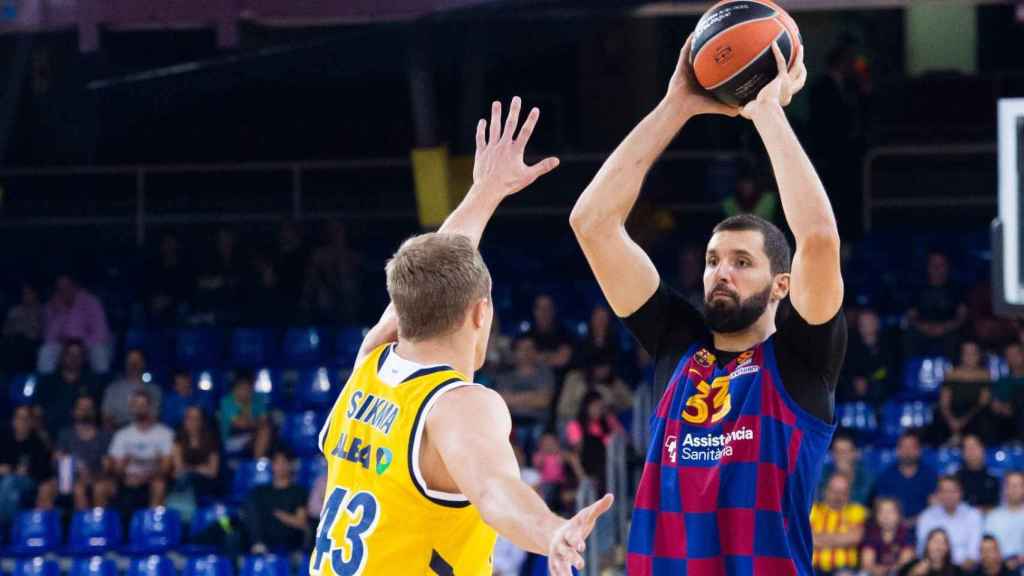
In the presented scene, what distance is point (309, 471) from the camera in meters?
13.8

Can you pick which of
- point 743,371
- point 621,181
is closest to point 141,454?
point 621,181

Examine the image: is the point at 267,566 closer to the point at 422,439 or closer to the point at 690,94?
the point at 690,94

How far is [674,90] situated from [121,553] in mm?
9842

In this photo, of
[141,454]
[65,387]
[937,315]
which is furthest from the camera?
[65,387]

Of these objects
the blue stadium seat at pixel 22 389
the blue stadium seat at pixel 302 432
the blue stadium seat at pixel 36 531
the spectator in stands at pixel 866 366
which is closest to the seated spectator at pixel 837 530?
the spectator in stands at pixel 866 366

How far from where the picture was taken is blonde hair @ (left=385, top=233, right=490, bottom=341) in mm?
3965

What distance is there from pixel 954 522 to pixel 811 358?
→ 27.1 ft

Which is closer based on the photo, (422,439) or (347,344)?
(422,439)

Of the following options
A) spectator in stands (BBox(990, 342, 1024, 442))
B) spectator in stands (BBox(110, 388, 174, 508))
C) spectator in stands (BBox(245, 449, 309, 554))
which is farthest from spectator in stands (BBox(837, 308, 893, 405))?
spectator in stands (BBox(110, 388, 174, 508))

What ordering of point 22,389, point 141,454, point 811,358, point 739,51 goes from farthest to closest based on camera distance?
point 22,389 → point 141,454 → point 739,51 → point 811,358

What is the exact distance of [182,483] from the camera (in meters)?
14.0

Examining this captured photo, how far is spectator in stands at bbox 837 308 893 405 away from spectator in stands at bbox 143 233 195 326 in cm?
646

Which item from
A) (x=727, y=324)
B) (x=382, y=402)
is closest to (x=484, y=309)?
(x=382, y=402)

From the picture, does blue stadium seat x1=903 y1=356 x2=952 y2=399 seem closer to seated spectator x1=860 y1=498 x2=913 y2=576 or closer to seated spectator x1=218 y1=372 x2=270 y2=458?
seated spectator x1=860 y1=498 x2=913 y2=576
